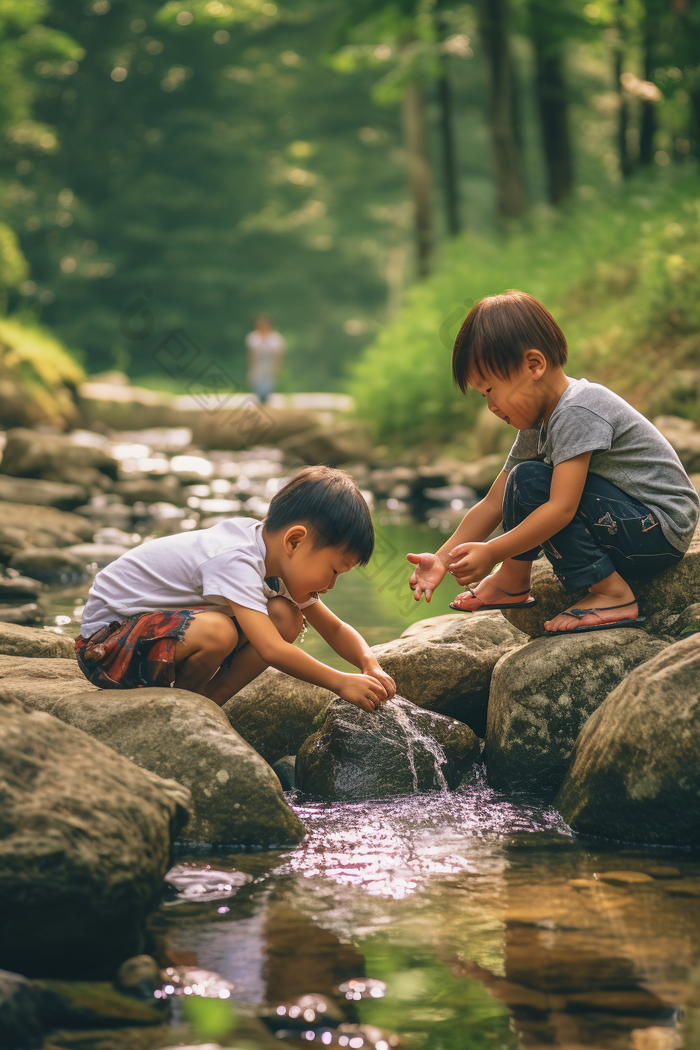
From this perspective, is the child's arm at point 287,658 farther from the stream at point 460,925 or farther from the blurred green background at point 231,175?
the blurred green background at point 231,175

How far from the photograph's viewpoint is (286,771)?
3715 millimetres

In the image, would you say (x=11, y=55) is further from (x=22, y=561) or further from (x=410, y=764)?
(x=410, y=764)

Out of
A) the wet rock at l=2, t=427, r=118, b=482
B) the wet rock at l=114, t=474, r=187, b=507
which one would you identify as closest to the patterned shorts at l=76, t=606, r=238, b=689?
the wet rock at l=114, t=474, r=187, b=507

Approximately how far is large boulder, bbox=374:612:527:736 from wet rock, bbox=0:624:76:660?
1300 millimetres

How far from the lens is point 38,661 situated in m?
3.96

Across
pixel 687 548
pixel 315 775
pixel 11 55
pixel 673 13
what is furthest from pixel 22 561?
pixel 11 55

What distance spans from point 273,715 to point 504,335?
156 centimetres

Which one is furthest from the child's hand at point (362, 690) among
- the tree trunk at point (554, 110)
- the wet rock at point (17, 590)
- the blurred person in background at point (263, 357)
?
the blurred person in background at point (263, 357)

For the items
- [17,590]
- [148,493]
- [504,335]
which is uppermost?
[504,335]

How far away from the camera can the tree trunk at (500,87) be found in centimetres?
1645

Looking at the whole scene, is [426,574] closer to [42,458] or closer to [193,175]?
[42,458]

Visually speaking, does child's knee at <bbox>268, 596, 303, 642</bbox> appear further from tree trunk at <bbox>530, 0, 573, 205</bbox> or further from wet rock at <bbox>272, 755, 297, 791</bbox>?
tree trunk at <bbox>530, 0, 573, 205</bbox>

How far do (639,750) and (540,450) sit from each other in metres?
1.20

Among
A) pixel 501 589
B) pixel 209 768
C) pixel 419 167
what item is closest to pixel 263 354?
pixel 419 167
